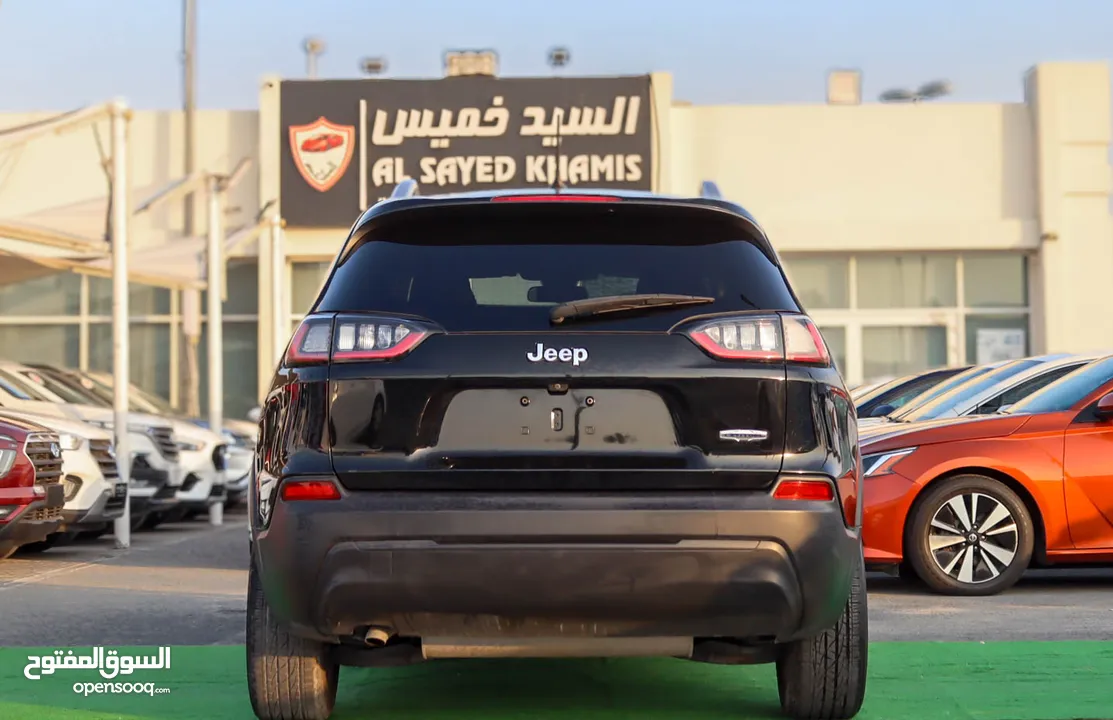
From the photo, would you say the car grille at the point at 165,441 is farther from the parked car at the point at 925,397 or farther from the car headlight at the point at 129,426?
the parked car at the point at 925,397

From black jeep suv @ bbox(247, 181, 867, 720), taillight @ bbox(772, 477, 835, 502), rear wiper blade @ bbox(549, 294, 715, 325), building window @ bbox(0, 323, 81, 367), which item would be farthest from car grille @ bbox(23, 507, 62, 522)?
building window @ bbox(0, 323, 81, 367)

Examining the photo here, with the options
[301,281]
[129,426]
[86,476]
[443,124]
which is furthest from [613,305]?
[301,281]

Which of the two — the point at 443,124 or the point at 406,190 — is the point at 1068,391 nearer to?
the point at 406,190

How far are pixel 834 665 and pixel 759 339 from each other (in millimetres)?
1160

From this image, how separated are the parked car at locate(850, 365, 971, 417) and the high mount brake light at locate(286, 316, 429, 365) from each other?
760 cm

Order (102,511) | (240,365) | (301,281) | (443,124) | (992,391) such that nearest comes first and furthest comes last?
(992,391), (102,511), (443,124), (301,281), (240,365)

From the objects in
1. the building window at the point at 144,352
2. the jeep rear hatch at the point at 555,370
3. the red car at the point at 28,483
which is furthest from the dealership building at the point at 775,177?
the jeep rear hatch at the point at 555,370

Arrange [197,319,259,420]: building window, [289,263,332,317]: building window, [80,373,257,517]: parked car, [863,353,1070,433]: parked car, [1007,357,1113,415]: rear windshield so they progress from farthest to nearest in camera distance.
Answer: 1. [197,319,259,420]: building window
2. [289,263,332,317]: building window
3. [80,373,257,517]: parked car
4. [863,353,1070,433]: parked car
5. [1007,357,1113,415]: rear windshield

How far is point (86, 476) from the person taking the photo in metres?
12.6

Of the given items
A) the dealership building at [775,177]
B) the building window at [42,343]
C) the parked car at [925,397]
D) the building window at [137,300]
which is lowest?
the parked car at [925,397]

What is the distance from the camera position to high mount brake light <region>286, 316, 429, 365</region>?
461 centimetres

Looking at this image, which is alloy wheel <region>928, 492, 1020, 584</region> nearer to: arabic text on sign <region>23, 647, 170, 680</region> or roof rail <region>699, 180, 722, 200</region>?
roof rail <region>699, 180, 722, 200</region>

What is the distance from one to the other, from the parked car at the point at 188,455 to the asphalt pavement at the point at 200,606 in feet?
12.4

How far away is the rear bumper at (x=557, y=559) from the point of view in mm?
4426
